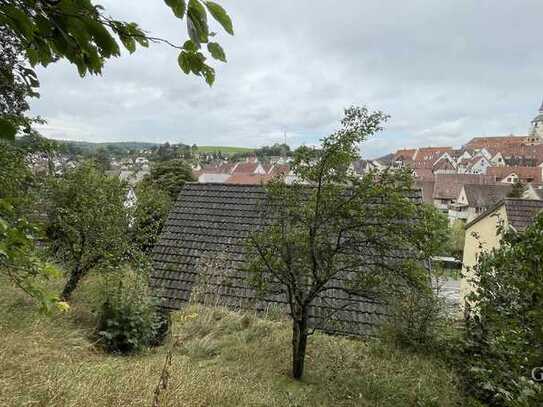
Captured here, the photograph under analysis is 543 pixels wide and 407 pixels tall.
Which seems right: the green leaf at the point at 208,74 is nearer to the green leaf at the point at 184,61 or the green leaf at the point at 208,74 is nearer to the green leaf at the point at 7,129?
the green leaf at the point at 184,61

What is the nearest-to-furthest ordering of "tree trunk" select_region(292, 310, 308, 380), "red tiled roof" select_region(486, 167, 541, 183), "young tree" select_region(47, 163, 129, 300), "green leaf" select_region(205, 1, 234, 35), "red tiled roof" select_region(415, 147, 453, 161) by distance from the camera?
1. "green leaf" select_region(205, 1, 234, 35)
2. "tree trunk" select_region(292, 310, 308, 380)
3. "young tree" select_region(47, 163, 129, 300)
4. "red tiled roof" select_region(486, 167, 541, 183)
5. "red tiled roof" select_region(415, 147, 453, 161)

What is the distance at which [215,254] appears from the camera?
853 centimetres

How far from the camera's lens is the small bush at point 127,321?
17.0ft

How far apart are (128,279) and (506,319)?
6205mm

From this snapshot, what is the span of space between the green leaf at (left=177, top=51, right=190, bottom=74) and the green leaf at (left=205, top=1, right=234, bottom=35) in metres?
0.23

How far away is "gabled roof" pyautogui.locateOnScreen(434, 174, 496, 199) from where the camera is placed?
44.7 meters

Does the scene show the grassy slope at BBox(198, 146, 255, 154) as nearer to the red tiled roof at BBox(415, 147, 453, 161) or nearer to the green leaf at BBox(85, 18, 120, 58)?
the red tiled roof at BBox(415, 147, 453, 161)

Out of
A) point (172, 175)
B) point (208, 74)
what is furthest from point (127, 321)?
point (172, 175)

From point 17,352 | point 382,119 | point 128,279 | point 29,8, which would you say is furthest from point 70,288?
point 29,8

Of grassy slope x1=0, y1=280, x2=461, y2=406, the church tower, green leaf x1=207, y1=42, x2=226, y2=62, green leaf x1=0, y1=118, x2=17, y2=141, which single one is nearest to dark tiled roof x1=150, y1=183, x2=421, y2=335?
grassy slope x1=0, y1=280, x2=461, y2=406

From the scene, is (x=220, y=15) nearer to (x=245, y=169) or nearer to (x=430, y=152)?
(x=245, y=169)

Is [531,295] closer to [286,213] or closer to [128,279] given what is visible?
[286,213]

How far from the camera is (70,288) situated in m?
7.39

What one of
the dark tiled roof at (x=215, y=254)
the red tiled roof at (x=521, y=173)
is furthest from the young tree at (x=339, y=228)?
the red tiled roof at (x=521, y=173)
